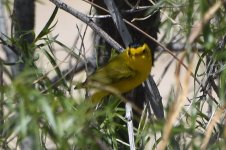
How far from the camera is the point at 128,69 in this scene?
3363 millimetres

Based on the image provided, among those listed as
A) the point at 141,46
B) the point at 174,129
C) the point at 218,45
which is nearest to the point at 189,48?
the point at 174,129

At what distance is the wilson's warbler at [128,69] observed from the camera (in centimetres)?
313

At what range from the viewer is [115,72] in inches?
129

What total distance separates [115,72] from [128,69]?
0.38ft

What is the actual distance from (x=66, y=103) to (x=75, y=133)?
0.11m

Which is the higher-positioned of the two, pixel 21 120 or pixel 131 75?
pixel 21 120

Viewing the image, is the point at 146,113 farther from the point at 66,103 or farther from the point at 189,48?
the point at 189,48

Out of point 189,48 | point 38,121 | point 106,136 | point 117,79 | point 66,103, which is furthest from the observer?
point 117,79

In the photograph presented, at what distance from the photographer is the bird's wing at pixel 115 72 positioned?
3135 mm

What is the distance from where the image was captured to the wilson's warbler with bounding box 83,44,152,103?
3.13 metres

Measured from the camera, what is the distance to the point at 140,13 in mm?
3289

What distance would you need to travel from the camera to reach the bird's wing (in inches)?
123

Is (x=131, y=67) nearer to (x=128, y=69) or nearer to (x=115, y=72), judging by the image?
(x=128, y=69)

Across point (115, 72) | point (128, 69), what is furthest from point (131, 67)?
point (115, 72)
